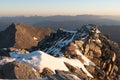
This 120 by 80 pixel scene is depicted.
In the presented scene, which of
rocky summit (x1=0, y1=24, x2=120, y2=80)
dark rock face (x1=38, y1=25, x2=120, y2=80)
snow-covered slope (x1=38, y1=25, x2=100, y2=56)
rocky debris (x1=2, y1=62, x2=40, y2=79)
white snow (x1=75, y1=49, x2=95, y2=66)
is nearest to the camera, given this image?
rocky debris (x1=2, y1=62, x2=40, y2=79)

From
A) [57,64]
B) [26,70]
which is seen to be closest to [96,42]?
[57,64]

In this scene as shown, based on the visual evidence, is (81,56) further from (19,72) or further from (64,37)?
(19,72)

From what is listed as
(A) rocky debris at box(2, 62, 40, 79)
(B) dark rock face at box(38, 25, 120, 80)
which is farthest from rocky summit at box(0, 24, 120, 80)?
(A) rocky debris at box(2, 62, 40, 79)

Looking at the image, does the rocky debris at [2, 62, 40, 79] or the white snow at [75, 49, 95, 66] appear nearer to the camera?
the rocky debris at [2, 62, 40, 79]

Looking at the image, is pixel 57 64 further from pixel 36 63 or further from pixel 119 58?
pixel 119 58

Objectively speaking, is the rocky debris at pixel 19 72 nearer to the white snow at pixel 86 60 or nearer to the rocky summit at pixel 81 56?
the rocky summit at pixel 81 56

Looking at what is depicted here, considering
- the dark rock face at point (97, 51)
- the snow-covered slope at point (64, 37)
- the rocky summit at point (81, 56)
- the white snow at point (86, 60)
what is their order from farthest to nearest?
the snow-covered slope at point (64, 37)
the dark rock face at point (97, 51)
the white snow at point (86, 60)
the rocky summit at point (81, 56)

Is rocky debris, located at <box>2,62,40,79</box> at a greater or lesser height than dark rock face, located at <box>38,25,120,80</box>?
greater

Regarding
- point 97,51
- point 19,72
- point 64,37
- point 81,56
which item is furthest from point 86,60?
point 19,72

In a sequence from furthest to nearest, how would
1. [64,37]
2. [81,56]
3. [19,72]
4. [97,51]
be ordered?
1. [64,37]
2. [97,51]
3. [81,56]
4. [19,72]

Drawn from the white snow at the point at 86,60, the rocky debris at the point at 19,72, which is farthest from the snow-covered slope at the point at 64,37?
the rocky debris at the point at 19,72

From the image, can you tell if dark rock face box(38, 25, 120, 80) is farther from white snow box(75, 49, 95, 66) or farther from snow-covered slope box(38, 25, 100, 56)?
white snow box(75, 49, 95, 66)

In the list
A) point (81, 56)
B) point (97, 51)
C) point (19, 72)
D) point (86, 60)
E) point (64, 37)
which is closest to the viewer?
point (19, 72)
